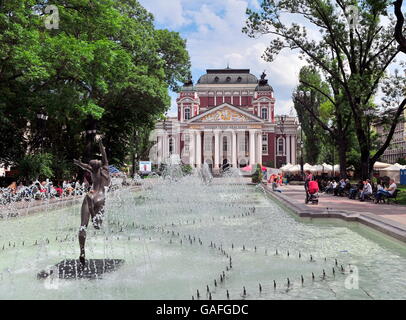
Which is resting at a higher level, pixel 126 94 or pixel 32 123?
pixel 126 94

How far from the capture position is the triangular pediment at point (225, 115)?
7281 cm

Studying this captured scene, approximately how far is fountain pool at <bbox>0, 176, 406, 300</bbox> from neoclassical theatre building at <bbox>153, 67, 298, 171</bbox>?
6075 cm

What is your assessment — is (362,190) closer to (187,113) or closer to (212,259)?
(212,259)

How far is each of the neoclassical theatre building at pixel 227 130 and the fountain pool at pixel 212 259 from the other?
6075 cm

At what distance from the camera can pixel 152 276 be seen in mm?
5863

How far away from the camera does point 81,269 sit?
596 cm

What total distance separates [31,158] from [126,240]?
13.2m

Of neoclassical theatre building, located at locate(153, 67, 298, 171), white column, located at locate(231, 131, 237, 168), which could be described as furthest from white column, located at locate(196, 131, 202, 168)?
white column, located at locate(231, 131, 237, 168)

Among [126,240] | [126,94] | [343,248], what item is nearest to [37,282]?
[126,240]

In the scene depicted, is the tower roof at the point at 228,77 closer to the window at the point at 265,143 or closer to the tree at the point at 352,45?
the window at the point at 265,143
